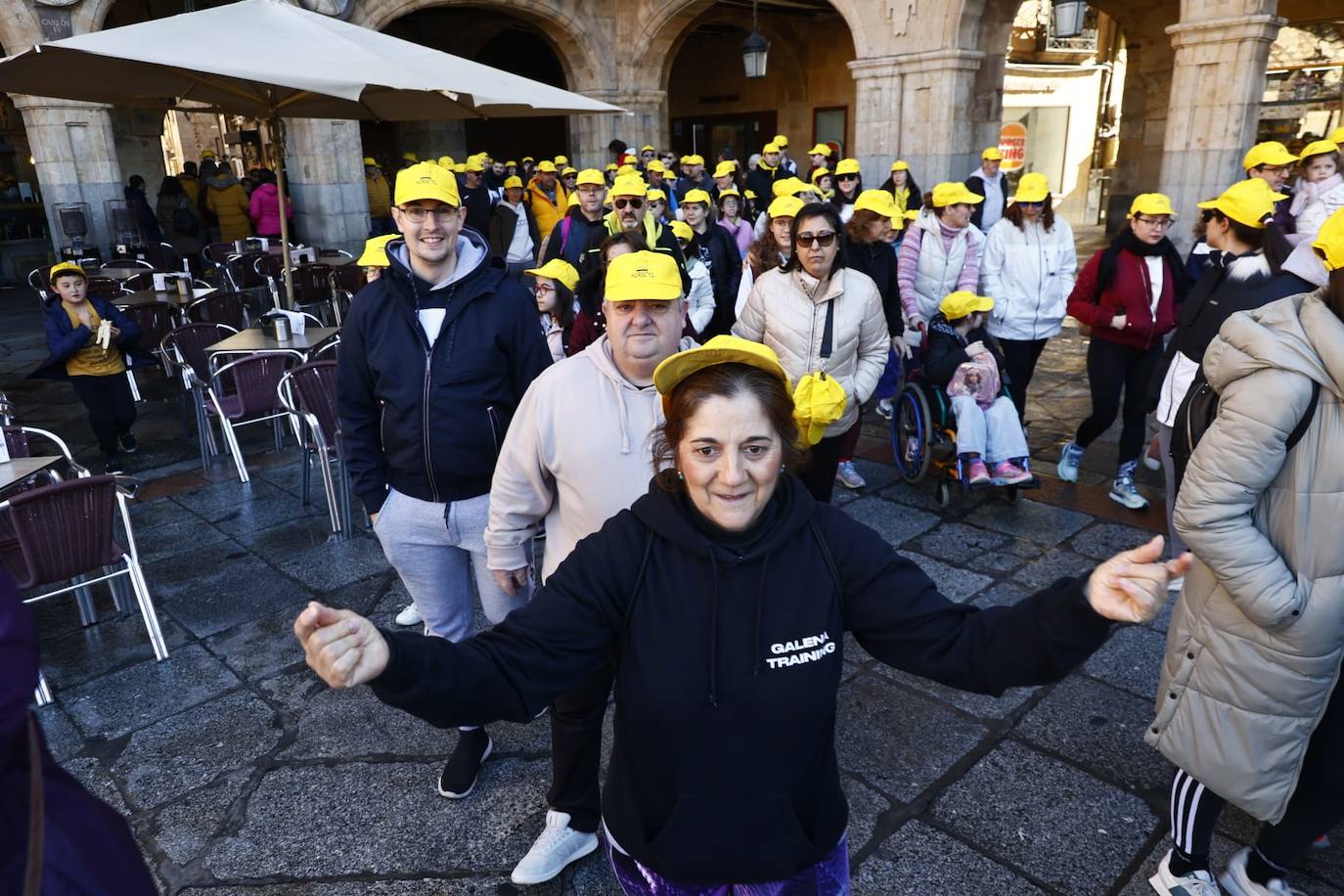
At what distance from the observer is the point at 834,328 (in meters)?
3.86

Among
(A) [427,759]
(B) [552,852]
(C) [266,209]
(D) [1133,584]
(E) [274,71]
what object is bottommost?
(A) [427,759]

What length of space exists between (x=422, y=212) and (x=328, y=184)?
37.5 ft

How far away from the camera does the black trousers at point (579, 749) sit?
2.37m

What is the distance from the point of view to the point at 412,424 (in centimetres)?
272

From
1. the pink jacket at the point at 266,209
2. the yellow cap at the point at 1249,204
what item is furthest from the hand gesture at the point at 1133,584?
the pink jacket at the point at 266,209

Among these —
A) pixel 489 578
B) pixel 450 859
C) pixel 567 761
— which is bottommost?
pixel 450 859

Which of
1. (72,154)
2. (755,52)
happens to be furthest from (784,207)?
(72,154)

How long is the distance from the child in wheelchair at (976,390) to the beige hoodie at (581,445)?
314cm

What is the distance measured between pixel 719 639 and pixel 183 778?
242cm

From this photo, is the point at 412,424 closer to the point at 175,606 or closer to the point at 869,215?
the point at 175,606

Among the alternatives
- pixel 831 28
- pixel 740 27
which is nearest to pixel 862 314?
pixel 831 28

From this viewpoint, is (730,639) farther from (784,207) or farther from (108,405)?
(108,405)

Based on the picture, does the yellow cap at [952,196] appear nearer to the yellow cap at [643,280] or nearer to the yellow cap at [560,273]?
the yellow cap at [560,273]

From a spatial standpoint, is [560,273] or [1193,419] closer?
[1193,419]
